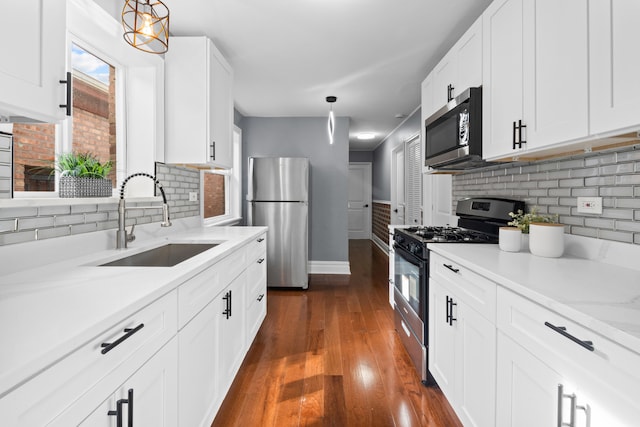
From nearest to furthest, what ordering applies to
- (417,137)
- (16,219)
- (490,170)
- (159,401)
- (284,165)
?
(159,401) < (16,219) < (490,170) < (284,165) < (417,137)

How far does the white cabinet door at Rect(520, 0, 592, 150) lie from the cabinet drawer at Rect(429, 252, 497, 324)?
26.5 inches

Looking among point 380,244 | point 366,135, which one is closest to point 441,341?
point 366,135

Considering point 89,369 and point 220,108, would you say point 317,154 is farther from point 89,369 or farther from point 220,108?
point 89,369

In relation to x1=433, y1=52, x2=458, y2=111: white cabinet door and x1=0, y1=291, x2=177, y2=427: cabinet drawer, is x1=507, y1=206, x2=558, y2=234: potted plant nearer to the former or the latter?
x1=433, y1=52, x2=458, y2=111: white cabinet door

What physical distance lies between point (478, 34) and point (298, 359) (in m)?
2.51

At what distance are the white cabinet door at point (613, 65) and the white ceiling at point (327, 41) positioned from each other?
119cm

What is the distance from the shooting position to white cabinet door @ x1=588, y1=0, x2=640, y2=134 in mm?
1035

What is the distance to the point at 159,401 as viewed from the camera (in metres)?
1.07

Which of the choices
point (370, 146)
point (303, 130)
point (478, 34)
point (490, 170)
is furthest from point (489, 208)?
point (370, 146)

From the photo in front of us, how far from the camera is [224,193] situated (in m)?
4.54

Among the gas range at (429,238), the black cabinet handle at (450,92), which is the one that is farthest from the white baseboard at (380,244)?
the black cabinet handle at (450,92)

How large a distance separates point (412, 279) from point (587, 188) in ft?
3.76

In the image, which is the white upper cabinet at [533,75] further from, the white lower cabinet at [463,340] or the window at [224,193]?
the window at [224,193]

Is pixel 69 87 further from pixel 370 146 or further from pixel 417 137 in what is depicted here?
pixel 370 146
